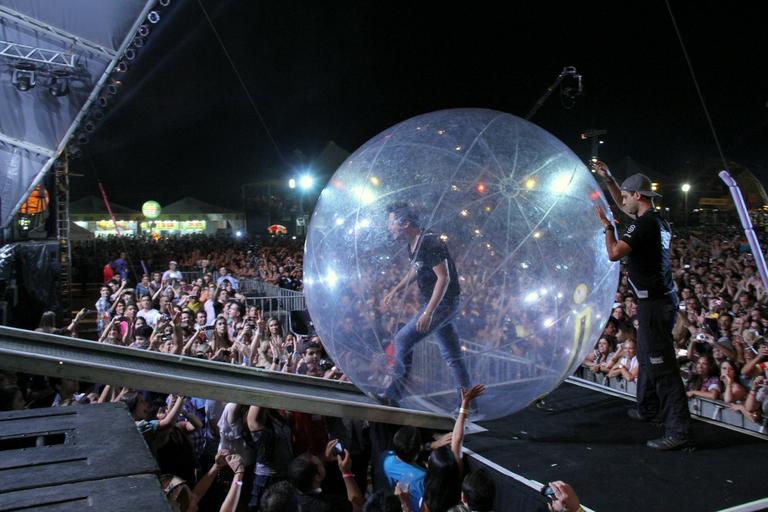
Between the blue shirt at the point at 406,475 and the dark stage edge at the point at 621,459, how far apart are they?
488mm

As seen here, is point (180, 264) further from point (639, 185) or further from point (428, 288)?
point (639, 185)

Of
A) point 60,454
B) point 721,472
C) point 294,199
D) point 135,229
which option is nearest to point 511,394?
point 721,472

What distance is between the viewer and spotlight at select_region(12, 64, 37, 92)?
1116 centimetres

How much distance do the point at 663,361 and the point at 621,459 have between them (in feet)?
2.56

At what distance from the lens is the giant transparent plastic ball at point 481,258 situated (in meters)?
3.64

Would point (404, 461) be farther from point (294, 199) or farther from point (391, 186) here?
point (294, 199)

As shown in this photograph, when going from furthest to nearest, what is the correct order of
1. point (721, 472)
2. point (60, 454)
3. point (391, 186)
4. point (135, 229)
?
point (135, 229), point (391, 186), point (721, 472), point (60, 454)

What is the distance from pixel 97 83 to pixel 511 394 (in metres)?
11.8

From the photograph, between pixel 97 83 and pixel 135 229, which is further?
pixel 135 229

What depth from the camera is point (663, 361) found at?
405 centimetres

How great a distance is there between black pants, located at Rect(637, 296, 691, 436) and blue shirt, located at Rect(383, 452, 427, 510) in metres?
1.80

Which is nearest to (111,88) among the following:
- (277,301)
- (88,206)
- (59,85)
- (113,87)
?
(113,87)

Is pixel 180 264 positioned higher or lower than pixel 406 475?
higher

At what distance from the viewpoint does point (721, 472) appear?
3553 millimetres
